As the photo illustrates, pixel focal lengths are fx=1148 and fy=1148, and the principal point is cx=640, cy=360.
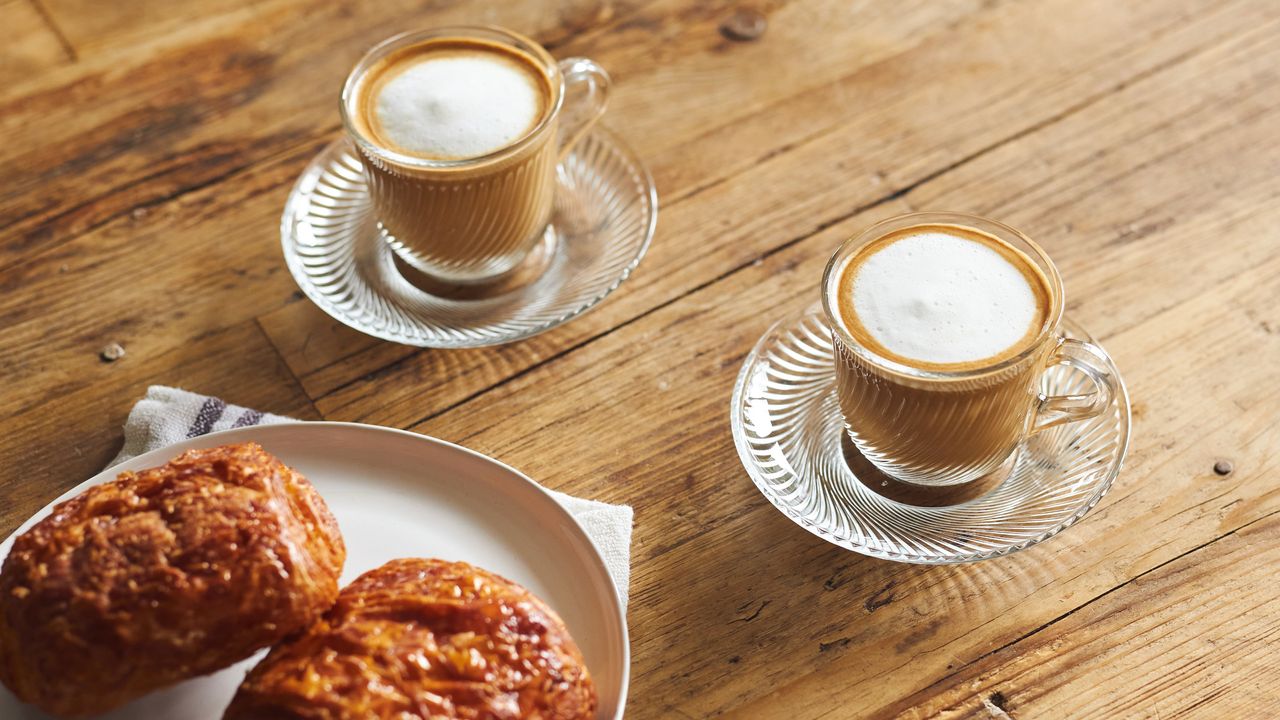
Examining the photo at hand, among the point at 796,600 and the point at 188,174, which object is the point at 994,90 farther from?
the point at 188,174

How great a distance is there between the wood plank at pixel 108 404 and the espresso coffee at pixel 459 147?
0.73 feet

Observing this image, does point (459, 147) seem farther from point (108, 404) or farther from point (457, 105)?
point (108, 404)

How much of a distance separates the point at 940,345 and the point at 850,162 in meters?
0.56

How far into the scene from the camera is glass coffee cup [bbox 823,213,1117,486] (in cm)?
106

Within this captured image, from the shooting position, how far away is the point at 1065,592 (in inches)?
44.0

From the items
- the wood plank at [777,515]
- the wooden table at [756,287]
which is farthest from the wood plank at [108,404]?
the wood plank at [777,515]

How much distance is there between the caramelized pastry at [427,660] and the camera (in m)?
0.83

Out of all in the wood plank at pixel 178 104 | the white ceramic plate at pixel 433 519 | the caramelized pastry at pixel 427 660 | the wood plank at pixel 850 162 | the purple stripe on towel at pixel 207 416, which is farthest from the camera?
the wood plank at pixel 178 104

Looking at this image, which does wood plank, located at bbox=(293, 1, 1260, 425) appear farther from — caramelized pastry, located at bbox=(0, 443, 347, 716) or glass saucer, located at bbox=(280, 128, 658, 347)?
caramelized pastry, located at bbox=(0, 443, 347, 716)

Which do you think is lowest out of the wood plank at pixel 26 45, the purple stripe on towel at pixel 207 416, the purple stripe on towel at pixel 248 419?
the purple stripe on towel at pixel 248 419

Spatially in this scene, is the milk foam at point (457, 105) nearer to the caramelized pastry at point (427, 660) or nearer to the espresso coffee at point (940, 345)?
the espresso coffee at point (940, 345)

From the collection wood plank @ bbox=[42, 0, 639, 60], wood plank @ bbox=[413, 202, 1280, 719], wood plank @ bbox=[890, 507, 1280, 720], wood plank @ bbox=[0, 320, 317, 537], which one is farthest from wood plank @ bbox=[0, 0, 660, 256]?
wood plank @ bbox=[890, 507, 1280, 720]

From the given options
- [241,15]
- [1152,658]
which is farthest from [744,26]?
[1152,658]

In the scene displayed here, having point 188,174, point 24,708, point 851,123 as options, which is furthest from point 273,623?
point 851,123
